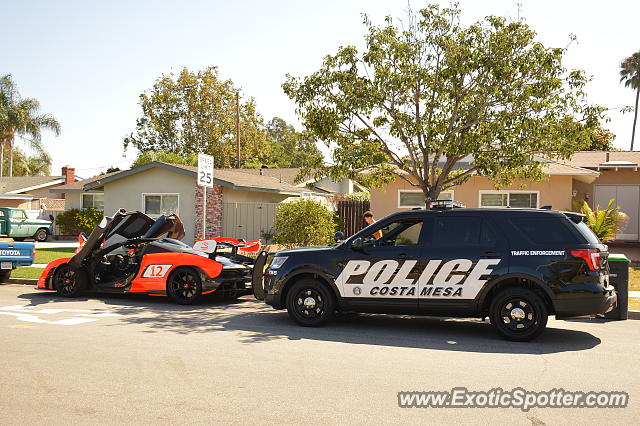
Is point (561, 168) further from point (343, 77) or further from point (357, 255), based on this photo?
point (357, 255)

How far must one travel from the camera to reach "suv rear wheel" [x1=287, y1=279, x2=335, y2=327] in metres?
9.37

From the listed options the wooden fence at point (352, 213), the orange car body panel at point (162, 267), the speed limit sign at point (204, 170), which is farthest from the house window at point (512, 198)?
the orange car body panel at point (162, 267)

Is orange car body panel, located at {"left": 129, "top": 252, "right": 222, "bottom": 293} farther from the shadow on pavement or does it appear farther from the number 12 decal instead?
the shadow on pavement

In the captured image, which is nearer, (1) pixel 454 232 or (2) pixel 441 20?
(1) pixel 454 232

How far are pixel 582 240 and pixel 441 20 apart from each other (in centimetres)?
690

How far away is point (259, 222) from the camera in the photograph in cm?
2486

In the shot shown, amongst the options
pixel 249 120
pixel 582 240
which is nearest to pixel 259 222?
pixel 582 240

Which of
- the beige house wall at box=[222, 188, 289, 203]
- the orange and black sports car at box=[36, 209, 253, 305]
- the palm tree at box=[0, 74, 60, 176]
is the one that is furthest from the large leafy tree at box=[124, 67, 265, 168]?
the orange and black sports car at box=[36, 209, 253, 305]

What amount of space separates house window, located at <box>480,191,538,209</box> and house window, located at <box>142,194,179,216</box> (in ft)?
40.4

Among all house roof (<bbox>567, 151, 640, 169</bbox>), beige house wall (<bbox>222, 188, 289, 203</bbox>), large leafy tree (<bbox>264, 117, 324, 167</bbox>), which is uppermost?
large leafy tree (<bbox>264, 117, 324, 167</bbox>)

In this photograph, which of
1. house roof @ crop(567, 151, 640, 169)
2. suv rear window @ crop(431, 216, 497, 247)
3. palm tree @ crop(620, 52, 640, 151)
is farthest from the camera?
palm tree @ crop(620, 52, 640, 151)

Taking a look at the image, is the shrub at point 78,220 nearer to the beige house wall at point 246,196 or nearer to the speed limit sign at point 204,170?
the beige house wall at point 246,196

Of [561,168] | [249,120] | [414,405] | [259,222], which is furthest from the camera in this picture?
[249,120]

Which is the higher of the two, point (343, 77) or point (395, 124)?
point (343, 77)
